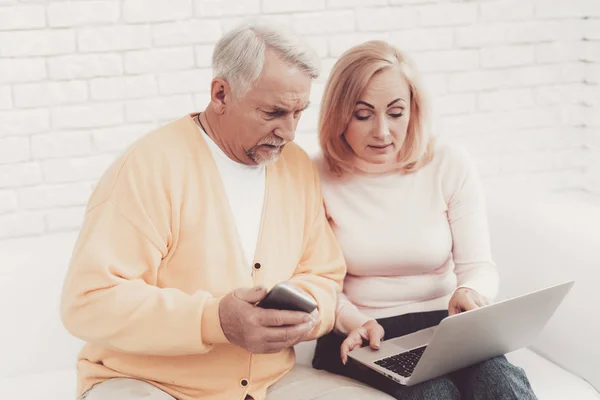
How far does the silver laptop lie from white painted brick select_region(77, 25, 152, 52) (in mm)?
1080

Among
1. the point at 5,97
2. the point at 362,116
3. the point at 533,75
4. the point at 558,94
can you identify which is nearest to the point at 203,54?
the point at 5,97

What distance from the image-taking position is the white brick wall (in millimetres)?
2133

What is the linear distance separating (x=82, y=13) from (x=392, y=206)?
99 cm

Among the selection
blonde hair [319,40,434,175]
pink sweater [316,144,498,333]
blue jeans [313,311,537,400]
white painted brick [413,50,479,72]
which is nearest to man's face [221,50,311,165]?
blonde hair [319,40,434,175]

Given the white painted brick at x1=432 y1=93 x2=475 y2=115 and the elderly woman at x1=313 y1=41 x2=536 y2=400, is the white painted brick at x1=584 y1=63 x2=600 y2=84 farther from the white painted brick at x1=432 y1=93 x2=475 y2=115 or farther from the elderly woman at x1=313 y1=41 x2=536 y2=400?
the elderly woman at x1=313 y1=41 x2=536 y2=400

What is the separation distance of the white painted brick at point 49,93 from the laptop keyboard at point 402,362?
44.4 inches

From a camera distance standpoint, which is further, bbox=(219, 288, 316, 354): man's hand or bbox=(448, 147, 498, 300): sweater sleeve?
bbox=(448, 147, 498, 300): sweater sleeve

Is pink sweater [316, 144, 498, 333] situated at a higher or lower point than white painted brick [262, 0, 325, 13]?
lower

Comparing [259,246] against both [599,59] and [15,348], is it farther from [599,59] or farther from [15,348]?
[599,59]

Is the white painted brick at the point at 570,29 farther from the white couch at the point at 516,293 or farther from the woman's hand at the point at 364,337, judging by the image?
the woman's hand at the point at 364,337

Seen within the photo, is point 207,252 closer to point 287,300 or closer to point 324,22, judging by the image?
point 287,300

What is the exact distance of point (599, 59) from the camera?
2664 millimetres

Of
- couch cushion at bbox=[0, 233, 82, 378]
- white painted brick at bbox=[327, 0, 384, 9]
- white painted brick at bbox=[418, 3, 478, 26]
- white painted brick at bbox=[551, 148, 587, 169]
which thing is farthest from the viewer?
white painted brick at bbox=[551, 148, 587, 169]

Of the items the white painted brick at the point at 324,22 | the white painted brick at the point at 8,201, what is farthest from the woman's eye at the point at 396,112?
the white painted brick at the point at 8,201
